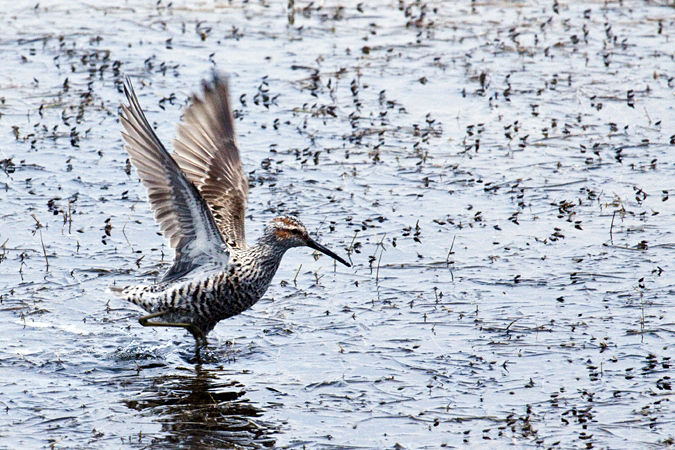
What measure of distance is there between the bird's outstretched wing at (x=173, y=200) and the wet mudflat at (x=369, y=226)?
64cm

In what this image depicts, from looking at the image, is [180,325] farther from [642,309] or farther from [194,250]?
[642,309]

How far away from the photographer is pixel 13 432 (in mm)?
5156

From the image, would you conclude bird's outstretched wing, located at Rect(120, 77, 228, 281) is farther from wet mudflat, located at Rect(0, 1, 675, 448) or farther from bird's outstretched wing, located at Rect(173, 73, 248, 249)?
bird's outstretched wing, located at Rect(173, 73, 248, 249)

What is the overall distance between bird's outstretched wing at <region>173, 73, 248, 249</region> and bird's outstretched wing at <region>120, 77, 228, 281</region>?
0.85 metres

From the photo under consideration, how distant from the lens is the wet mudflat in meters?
5.52

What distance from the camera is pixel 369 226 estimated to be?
8234 mm

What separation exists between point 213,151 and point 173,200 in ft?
4.54


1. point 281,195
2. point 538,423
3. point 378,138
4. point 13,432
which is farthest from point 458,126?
point 13,432

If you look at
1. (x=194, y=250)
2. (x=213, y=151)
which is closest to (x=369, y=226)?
(x=213, y=151)

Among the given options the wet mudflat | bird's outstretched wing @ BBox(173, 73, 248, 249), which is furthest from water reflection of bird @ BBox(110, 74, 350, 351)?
the wet mudflat

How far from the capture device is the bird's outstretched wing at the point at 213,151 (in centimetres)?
721

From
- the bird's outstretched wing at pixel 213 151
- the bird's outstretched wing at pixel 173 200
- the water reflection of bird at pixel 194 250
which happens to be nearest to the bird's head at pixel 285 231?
the water reflection of bird at pixel 194 250

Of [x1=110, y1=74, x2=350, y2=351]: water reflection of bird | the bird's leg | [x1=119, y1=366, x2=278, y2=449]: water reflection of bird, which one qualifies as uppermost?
[x1=110, y1=74, x2=350, y2=351]: water reflection of bird

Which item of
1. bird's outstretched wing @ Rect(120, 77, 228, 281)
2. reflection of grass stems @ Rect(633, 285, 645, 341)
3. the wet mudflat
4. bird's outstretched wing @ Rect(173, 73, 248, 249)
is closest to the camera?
the wet mudflat
